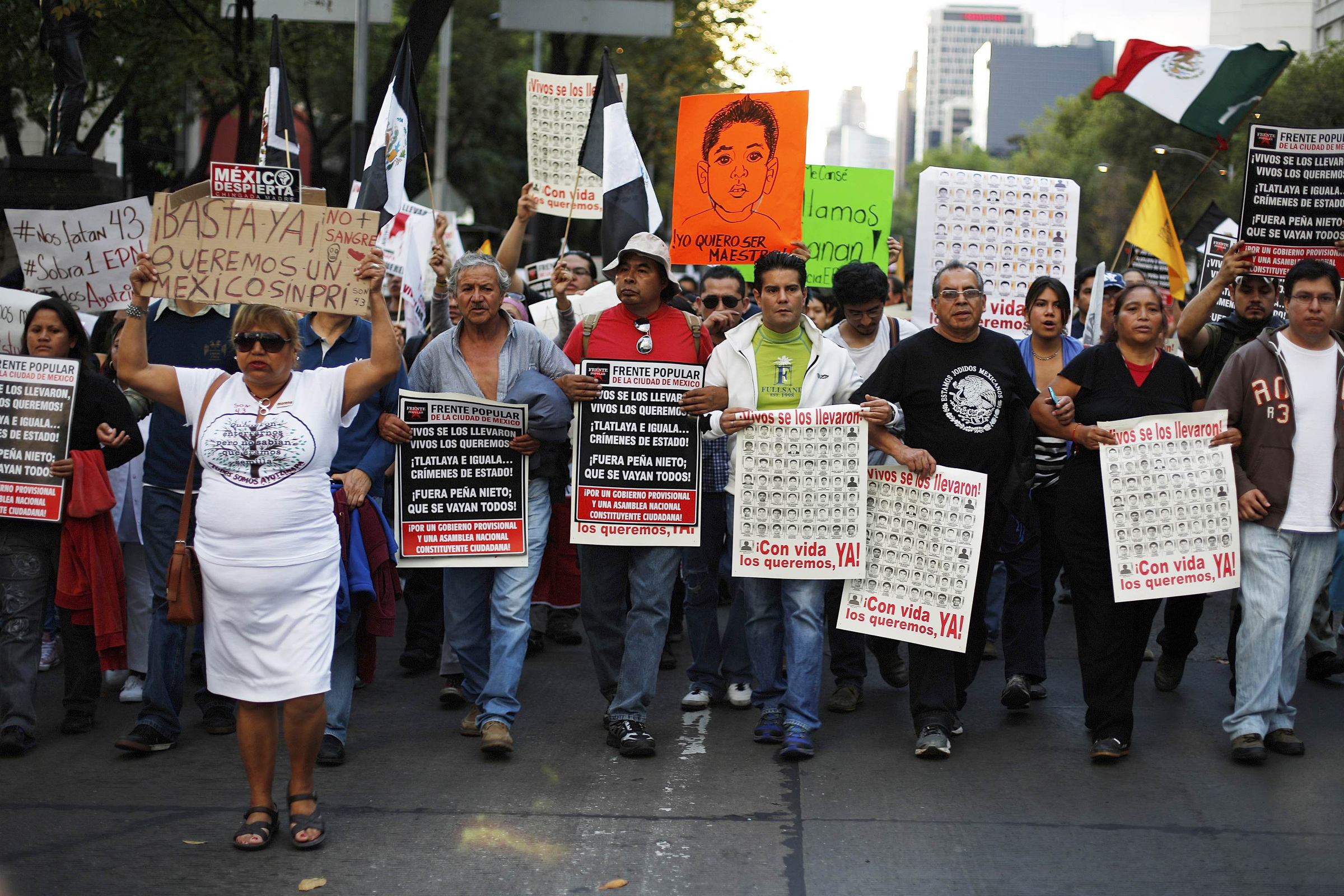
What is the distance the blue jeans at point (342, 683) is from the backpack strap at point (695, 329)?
179 cm

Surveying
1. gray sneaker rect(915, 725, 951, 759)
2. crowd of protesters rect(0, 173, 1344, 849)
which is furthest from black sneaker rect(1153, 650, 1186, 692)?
gray sneaker rect(915, 725, 951, 759)

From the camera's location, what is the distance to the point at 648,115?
30797mm

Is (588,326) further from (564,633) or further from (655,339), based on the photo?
(564,633)

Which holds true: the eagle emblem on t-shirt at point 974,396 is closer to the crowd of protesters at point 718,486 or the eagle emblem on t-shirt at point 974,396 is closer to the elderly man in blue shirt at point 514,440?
the crowd of protesters at point 718,486

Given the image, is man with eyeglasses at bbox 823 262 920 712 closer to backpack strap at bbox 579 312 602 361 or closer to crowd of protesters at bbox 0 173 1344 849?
crowd of protesters at bbox 0 173 1344 849

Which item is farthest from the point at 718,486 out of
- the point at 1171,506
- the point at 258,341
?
the point at 258,341

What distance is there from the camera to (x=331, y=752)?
608cm

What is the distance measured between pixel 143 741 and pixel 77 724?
22.0 inches

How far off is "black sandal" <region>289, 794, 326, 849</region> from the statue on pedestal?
376 inches

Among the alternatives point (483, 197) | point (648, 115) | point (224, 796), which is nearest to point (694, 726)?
point (224, 796)

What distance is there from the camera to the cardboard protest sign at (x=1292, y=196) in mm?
7457

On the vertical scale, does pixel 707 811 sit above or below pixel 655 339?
below

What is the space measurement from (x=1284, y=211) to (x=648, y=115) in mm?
24194

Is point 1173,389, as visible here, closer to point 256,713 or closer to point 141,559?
point 256,713
